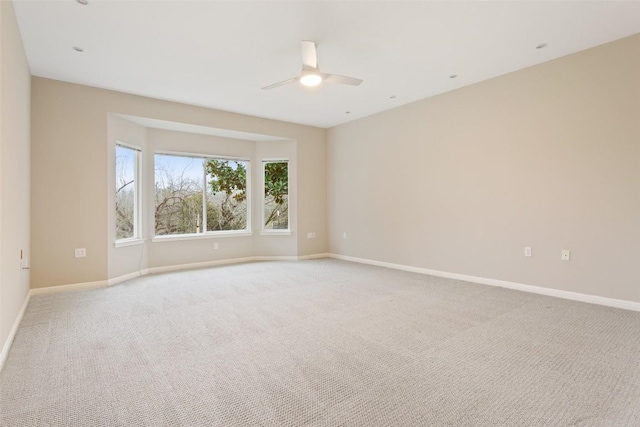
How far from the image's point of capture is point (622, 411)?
1.67m

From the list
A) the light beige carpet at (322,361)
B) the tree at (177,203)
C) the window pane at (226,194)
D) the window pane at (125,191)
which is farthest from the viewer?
the window pane at (226,194)

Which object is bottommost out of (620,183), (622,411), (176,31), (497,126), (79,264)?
(622,411)

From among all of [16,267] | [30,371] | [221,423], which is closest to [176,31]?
[16,267]

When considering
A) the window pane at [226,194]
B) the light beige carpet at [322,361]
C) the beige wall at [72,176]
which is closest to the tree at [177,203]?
the window pane at [226,194]

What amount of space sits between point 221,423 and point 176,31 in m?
3.23

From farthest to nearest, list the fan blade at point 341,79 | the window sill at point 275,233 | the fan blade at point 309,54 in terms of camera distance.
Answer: the window sill at point 275,233
the fan blade at point 341,79
the fan blade at point 309,54

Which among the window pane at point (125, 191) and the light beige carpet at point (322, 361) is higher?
the window pane at point (125, 191)

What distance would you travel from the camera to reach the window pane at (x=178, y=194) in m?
5.46

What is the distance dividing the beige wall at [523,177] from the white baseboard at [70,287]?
4.29m

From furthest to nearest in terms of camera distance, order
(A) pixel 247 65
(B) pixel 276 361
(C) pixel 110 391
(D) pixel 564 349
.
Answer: (A) pixel 247 65
(D) pixel 564 349
(B) pixel 276 361
(C) pixel 110 391

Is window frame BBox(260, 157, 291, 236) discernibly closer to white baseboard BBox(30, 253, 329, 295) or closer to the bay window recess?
the bay window recess

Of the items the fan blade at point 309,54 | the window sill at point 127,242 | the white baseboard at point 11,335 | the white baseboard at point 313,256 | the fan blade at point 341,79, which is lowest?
the white baseboard at point 11,335

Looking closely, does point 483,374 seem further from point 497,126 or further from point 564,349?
point 497,126

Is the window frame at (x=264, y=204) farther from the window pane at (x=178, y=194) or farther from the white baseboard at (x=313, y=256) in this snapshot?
the window pane at (x=178, y=194)
